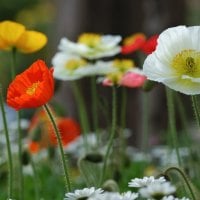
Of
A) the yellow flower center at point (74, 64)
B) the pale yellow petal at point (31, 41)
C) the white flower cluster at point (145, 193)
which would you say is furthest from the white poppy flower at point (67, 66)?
the white flower cluster at point (145, 193)

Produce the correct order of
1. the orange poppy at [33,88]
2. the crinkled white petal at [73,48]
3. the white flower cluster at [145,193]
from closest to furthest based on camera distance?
the white flower cluster at [145,193] < the orange poppy at [33,88] < the crinkled white petal at [73,48]

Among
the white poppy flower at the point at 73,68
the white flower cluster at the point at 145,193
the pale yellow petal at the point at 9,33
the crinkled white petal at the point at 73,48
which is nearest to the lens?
the white flower cluster at the point at 145,193

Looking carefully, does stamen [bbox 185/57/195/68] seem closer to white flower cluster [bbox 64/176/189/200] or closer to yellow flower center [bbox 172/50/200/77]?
yellow flower center [bbox 172/50/200/77]

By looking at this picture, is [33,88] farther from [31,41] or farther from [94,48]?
[94,48]

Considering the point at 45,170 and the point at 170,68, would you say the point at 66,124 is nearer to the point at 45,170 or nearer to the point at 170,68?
the point at 45,170

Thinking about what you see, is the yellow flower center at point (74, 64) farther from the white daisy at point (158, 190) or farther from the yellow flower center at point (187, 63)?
the white daisy at point (158, 190)

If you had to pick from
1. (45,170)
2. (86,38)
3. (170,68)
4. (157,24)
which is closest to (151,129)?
(157,24)
